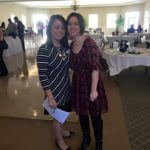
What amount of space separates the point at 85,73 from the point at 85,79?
0.05 meters

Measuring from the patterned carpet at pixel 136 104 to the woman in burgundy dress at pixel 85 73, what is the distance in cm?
64

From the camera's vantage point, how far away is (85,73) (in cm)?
169

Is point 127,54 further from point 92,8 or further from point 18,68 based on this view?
point 92,8

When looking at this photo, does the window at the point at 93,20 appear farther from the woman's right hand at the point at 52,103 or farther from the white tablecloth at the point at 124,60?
the woman's right hand at the point at 52,103

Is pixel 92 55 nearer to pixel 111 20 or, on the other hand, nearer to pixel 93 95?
pixel 93 95

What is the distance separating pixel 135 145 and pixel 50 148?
0.88 meters

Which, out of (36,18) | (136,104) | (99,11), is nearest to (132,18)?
(99,11)

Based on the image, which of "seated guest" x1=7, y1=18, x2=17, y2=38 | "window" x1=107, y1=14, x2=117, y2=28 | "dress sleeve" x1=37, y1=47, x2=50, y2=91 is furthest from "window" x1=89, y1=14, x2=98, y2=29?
"dress sleeve" x1=37, y1=47, x2=50, y2=91

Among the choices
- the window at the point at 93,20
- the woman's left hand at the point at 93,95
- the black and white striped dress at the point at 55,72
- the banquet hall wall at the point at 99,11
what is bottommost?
the woman's left hand at the point at 93,95

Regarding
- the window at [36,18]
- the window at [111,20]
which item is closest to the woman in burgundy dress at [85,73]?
the window at [111,20]

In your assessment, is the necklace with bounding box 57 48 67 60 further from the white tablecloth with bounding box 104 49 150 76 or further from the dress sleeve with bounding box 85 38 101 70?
the white tablecloth with bounding box 104 49 150 76

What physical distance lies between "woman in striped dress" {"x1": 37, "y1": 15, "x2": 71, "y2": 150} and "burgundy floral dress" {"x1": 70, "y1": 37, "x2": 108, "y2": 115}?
8 centimetres

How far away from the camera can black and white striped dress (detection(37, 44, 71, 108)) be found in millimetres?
1629

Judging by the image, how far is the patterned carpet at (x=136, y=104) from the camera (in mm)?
2236
